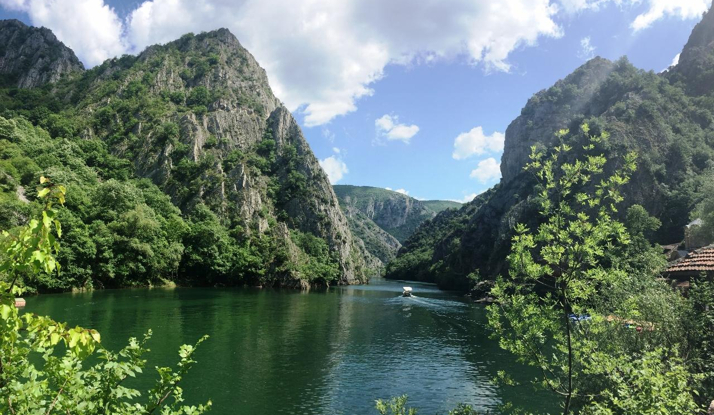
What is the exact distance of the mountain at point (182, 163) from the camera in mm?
70938

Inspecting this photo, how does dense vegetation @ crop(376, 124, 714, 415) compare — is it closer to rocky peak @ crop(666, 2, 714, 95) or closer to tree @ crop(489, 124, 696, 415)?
tree @ crop(489, 124, 696, 415)

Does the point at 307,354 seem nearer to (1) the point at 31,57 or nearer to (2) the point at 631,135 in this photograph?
(2) the point at 631,135

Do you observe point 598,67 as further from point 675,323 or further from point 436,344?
point 675,323

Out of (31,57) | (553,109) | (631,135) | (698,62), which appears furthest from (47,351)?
(31,57)

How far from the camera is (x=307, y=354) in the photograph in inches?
1200

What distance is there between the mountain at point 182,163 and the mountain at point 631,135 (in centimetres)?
5154

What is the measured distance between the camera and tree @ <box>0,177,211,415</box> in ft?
12.3

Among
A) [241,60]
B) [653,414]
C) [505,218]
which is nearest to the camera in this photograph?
[653,414]

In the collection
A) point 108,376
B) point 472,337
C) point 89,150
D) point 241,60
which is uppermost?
point 241,60

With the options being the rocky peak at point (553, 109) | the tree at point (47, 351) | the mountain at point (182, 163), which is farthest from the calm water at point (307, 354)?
the rocky peak at point (553, 109)

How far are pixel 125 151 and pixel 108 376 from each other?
127131 mm

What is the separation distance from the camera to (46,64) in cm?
14238

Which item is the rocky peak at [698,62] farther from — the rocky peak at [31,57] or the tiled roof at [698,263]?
the rocky peak at [31,57]

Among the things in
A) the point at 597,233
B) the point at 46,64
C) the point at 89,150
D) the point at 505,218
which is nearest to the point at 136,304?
the point at 597,233
